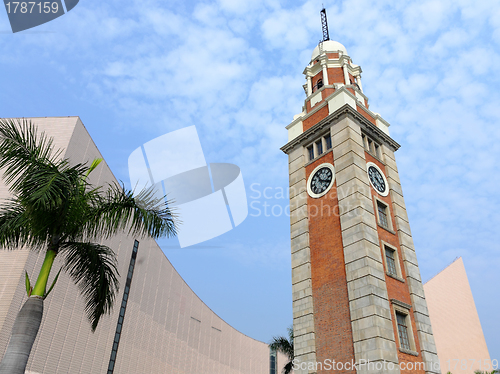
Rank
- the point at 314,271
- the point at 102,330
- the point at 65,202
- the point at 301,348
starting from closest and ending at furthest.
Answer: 1. the point at 65,202
2. the point at 301,348
3. the point at 314,271
4. the point at 102,330

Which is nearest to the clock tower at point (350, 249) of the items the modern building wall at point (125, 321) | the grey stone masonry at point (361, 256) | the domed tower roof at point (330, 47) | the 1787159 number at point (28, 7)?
the grey stone masonry at point (361, 256)

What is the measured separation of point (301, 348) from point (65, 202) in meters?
14.3

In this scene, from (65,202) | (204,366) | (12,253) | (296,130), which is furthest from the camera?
(204,366)

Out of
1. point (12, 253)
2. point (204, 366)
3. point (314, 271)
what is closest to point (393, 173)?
point (314, 271)

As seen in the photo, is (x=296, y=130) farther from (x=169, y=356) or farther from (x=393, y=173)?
(x=169, y=356)

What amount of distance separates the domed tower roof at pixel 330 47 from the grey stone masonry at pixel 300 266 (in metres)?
9.69

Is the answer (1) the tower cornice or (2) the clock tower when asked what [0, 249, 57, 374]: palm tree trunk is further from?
(1) the tower cornice

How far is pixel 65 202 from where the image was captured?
9672 mm

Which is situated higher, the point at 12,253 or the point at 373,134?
the point at 373,134

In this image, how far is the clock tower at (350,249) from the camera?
17.8 metres

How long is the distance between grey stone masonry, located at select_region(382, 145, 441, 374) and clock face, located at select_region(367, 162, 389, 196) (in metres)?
0.60

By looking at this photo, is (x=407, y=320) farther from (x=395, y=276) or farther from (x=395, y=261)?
(x=395, y=261)

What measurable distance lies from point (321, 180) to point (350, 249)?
18.2ft

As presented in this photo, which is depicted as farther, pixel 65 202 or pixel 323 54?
pixel 323 54
